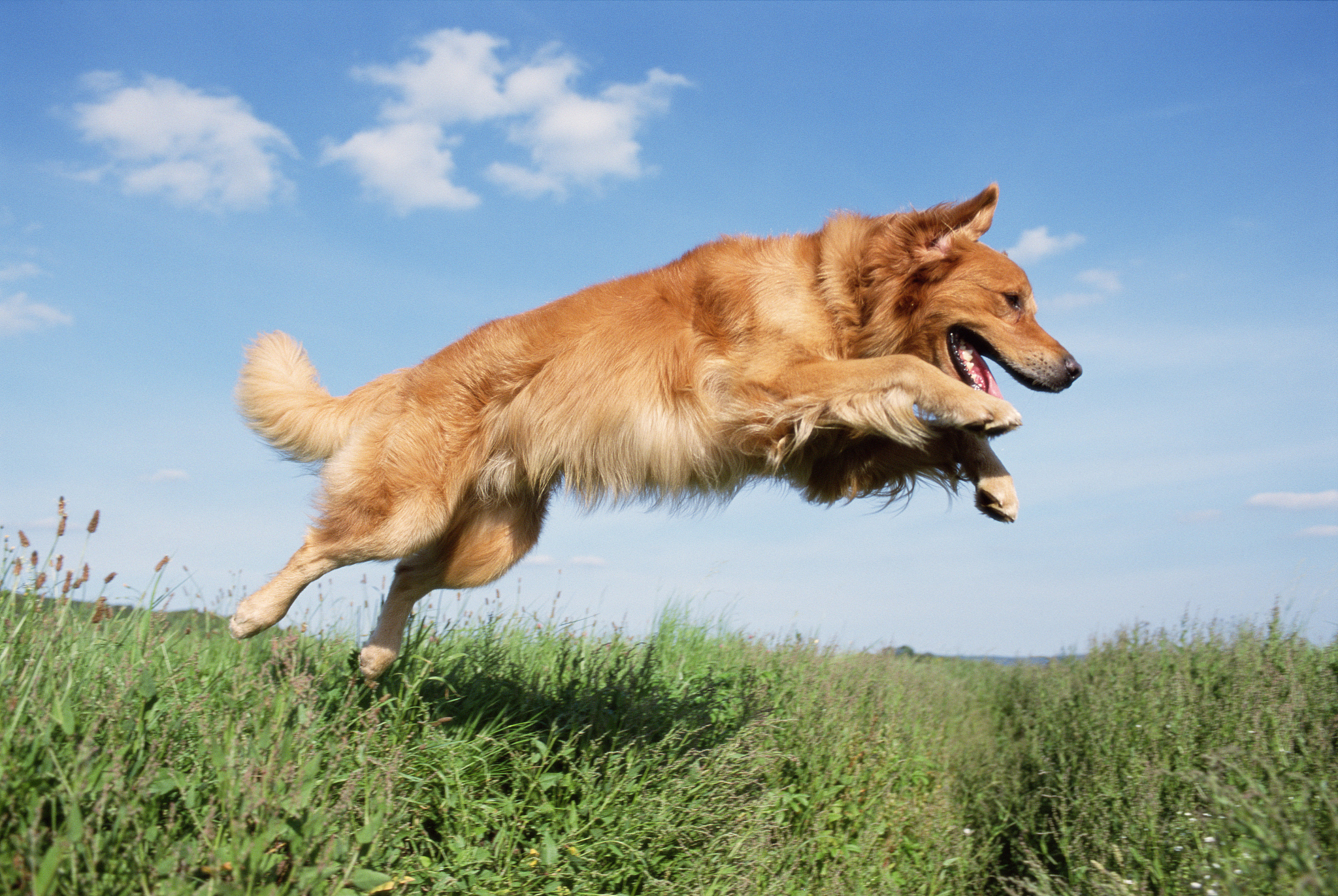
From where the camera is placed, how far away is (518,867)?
3.40 meters

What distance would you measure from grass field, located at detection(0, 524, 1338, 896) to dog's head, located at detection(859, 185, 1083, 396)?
74.6 inches

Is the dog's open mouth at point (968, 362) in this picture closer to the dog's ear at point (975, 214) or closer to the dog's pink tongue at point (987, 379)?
the dog's pink tongue at point (987, 379)

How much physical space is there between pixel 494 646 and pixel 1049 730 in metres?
4.85

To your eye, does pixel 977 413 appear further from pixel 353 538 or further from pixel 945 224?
pixel 353 538

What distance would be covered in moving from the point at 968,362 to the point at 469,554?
282cm

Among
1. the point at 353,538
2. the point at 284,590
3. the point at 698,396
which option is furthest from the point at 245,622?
the point at 698,396

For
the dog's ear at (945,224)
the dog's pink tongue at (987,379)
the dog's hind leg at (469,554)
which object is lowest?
the dog's hind leg at (469,554)

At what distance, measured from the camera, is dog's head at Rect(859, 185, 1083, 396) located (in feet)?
13.1

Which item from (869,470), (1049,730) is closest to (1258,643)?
(1049,730)

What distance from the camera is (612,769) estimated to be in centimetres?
390

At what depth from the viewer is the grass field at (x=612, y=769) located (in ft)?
7.96

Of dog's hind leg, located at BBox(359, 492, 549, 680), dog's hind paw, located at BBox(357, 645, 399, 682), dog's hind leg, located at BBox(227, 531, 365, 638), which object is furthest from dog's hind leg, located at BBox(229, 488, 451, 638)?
dog's hind paw, located at BBox(357, 645, 399, 682)

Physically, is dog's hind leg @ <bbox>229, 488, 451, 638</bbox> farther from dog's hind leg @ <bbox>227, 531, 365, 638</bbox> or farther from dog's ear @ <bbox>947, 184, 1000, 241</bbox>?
dog's ear @ <bbox>947, 184, 1000, 241</bbox>

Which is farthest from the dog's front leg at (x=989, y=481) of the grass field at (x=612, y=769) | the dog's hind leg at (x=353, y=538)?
the dog's hind leg at (x=353, y=538)
